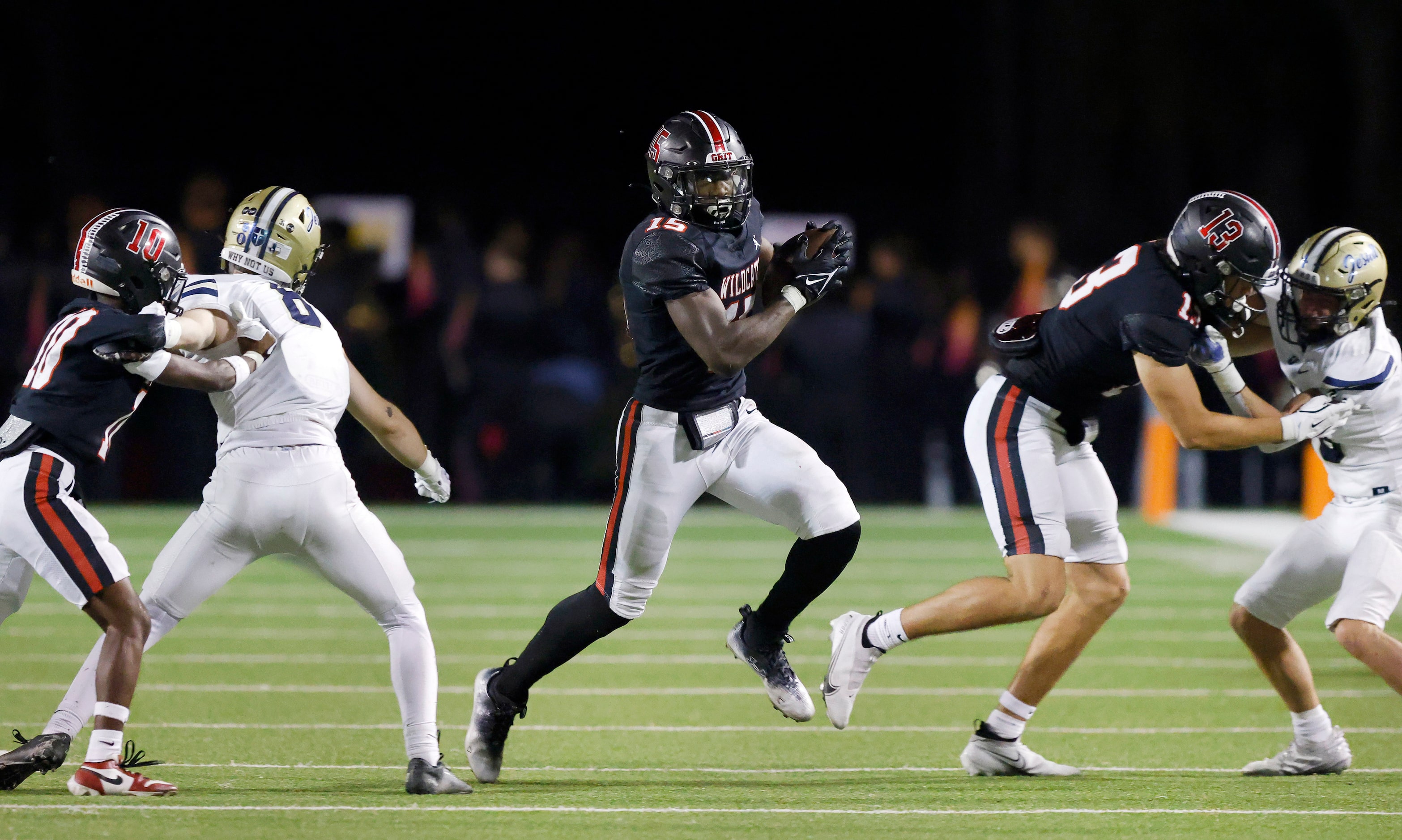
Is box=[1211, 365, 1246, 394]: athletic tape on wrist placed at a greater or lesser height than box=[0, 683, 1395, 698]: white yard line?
greater

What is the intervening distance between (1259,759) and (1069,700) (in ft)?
3.72

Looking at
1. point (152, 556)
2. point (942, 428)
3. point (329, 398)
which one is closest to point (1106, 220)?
point (942, 428)

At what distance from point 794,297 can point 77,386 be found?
1.96 m

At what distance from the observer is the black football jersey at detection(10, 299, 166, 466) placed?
4438 millimetres

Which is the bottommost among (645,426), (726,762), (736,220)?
(726,762)

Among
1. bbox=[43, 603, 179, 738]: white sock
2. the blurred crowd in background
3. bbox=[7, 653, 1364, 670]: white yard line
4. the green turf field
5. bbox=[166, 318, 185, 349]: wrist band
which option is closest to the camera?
the green turf field

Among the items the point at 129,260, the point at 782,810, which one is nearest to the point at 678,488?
the point at 782,810

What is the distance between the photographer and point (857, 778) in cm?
488

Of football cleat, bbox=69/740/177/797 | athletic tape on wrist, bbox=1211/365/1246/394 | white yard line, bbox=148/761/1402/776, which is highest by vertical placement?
athletic tape on wrist, bbox=1211/365/1246/394

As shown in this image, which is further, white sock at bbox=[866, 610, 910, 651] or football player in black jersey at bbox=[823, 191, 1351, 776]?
white sock at bbox=[866, 610, 910, 651]

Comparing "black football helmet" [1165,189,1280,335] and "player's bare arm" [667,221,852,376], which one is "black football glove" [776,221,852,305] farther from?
"black football helmet" [1165,189,1280,335]

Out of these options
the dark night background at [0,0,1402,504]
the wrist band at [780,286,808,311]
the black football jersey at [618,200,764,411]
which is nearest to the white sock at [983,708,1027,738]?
the black football jersey at [618,200,764,411]

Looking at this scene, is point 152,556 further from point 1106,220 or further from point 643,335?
point 1106,220

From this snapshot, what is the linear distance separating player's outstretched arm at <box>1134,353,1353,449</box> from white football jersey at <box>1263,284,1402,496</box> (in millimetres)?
164
